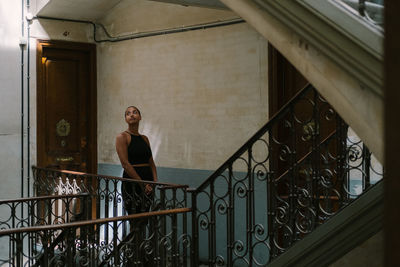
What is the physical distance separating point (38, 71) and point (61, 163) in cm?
162

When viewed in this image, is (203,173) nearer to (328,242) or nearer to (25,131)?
(25,131)

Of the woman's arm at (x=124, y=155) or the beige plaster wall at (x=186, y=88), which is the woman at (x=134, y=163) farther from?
the beige plaster wall at (x=186, y=88)

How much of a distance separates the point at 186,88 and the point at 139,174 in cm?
213

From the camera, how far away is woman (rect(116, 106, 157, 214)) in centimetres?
639

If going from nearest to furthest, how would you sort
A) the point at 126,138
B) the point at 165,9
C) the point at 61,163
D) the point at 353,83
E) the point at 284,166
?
the point at 353,83 → the point at 126,138 → the point at 284,166 → the point at 165,9 → the point at 61,163

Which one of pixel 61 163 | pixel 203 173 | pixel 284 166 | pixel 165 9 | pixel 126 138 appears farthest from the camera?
pixel 61 163

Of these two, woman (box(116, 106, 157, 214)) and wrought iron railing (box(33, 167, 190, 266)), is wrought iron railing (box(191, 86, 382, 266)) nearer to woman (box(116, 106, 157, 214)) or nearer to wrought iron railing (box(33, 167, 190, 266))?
wrought iron railing (box(33, 167, 190, 266))

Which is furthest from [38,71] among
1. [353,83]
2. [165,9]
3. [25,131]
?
[353,83]

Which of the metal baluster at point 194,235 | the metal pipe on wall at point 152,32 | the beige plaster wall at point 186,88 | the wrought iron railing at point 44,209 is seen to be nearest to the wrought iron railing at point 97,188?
the wrought iron railing at point 44,209

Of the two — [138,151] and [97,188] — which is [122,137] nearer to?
[138,151]

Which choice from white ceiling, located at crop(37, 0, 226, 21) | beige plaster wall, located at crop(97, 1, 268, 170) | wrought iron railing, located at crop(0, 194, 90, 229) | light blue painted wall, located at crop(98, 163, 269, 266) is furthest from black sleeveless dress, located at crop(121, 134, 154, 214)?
white ceiling, located at crop(37, 0, 226, 21)

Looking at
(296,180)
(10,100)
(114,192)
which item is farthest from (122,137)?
(10,100)

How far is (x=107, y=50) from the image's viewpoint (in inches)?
392

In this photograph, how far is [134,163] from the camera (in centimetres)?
670
